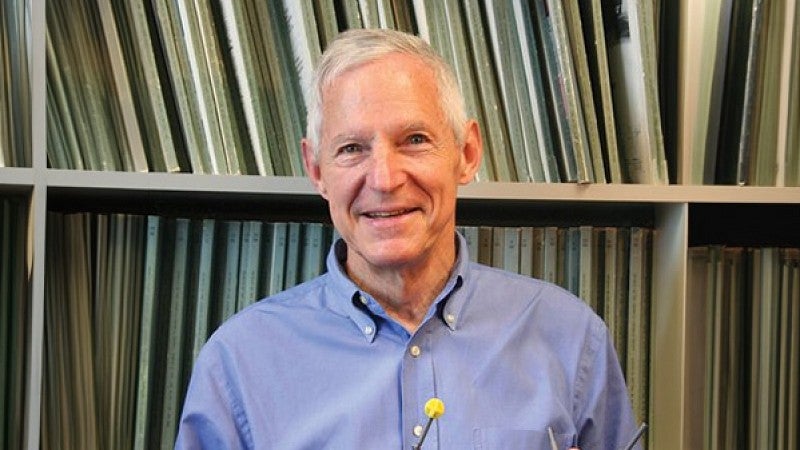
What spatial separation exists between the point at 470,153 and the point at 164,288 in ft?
1.63

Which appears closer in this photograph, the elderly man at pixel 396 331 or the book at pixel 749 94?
the elderly man at pixel 396 331

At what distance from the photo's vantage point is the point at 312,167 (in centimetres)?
131

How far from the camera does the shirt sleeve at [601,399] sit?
134cm

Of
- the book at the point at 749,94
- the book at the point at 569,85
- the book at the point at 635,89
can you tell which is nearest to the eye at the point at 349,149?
the book at the point at 569,85

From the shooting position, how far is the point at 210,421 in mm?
1251

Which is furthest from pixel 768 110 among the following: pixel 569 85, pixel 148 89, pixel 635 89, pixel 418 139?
pixel 148 89

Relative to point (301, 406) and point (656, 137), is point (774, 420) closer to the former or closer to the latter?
point (656, 137)

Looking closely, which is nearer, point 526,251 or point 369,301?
point 369,301

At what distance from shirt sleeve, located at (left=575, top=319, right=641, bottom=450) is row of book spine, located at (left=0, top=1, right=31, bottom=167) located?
2.68 feet

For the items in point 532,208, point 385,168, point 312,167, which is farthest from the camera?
point 532,208

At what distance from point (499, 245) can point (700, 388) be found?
0.40 metres

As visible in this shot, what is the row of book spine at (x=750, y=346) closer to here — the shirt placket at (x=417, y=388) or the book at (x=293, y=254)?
the shirt placket at (x=417, y=388)

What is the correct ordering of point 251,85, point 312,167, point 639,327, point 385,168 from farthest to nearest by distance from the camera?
point 639,327, point 251,85, point 312,167, point 385,168

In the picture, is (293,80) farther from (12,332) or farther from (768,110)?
(768,110)
